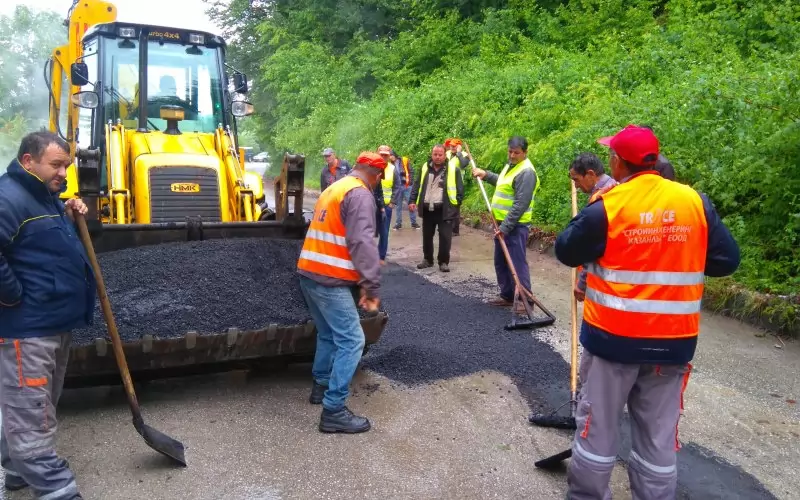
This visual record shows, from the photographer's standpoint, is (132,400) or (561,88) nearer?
(132,400)

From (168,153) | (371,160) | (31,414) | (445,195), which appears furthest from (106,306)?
(445,195)

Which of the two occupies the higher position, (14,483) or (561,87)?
(561,87)

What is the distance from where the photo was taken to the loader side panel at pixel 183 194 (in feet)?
19.7

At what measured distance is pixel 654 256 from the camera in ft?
9.13

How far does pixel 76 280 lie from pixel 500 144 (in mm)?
9420

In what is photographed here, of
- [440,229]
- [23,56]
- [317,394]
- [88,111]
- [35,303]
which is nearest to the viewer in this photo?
[35,303]

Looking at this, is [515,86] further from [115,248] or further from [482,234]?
[115,248]

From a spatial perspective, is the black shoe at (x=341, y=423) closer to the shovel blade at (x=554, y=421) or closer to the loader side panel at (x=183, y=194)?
the shovel blade at (x=554, y=421)

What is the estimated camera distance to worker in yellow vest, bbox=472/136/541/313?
6684 mm

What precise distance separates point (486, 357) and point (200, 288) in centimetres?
238

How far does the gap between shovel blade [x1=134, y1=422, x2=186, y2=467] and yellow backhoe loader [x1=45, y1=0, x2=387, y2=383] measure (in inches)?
35.0

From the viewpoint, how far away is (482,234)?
11953 mm

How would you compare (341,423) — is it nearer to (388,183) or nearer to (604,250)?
(604,250)

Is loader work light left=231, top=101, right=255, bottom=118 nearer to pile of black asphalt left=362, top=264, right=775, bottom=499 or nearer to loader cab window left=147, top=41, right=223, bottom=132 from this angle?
loader cab window left=147, top=41, right=223, bottom=132
